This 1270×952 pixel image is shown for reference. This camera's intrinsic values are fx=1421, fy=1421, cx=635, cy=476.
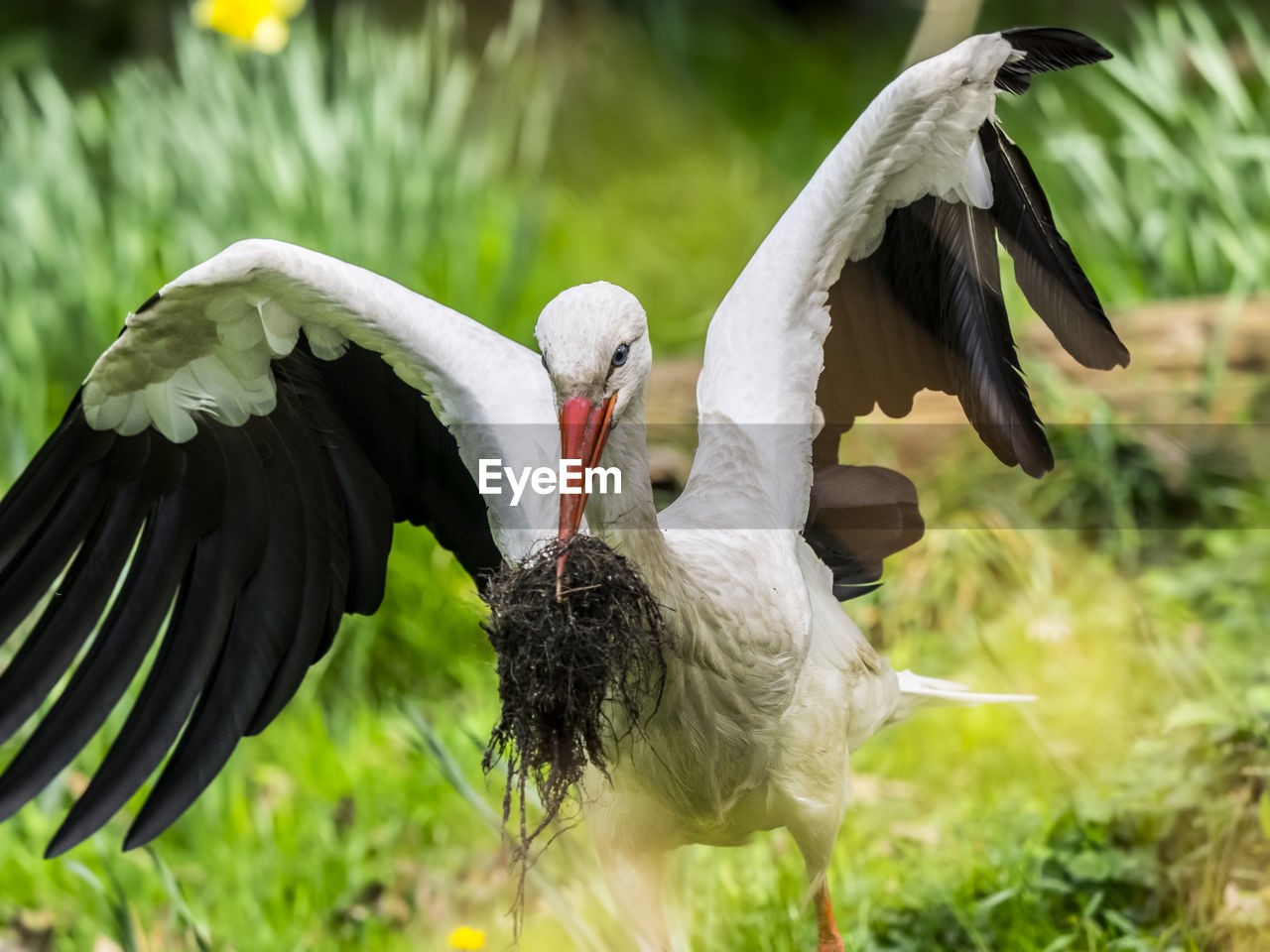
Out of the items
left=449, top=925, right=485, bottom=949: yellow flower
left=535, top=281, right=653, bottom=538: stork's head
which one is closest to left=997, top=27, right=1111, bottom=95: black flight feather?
left=535, top=281, right=653, bottom=538: stork's head

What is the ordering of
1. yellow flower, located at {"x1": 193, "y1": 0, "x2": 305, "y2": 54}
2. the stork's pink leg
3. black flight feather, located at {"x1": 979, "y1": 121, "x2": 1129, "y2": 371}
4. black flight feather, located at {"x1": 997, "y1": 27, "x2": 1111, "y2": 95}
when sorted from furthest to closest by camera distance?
yellow flower, located at {"x1": 193, "y1": 0, "x2": 305, "y2": 54}
the stork's pink leg
black flight feather, located at {"x1": 979, "y1": 121, "x2": 1129, "y2": 371}
black flight feather, located at {"x1": 997, "y1": 27, "x2": 1111, "y2": 95}

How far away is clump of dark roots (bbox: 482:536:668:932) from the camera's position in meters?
1.26

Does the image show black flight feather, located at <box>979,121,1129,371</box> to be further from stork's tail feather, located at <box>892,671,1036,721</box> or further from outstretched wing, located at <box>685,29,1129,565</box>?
stork's tail feather, located at <box>892,671,1036,721</box>

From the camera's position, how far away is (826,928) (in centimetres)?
178

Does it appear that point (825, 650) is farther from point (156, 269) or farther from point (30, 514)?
point (156, 269)

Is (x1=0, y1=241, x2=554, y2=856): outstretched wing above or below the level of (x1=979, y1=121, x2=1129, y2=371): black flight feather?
below

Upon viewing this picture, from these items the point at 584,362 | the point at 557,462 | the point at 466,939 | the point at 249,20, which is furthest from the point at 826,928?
the point at 249,20

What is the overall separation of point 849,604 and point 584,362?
1.35m

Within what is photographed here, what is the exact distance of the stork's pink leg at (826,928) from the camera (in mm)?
1771

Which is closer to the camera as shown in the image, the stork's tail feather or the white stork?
the white stork

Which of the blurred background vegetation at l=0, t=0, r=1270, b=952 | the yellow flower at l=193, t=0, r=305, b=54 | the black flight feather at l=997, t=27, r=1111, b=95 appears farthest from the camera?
the yellow flower at l=193, t=0, r=305, b=54

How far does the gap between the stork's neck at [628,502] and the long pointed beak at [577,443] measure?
0.20 feet

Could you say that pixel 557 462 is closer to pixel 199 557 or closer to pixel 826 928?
pixel 199 557

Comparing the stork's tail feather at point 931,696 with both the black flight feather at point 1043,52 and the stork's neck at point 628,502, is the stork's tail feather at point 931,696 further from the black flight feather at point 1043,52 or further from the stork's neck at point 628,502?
the black flight feather at point 1043,52
